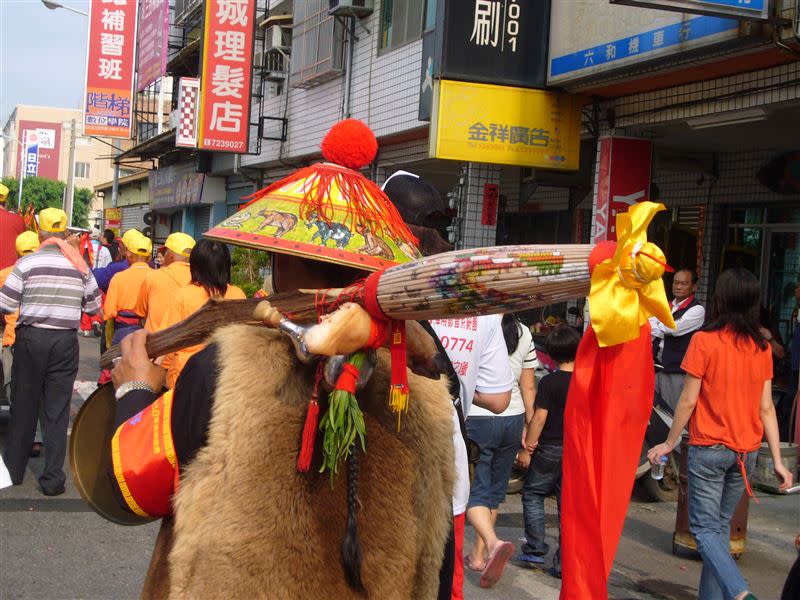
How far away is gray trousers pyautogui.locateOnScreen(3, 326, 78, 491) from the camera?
7.25 m

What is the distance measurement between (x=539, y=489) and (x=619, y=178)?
13.9ft

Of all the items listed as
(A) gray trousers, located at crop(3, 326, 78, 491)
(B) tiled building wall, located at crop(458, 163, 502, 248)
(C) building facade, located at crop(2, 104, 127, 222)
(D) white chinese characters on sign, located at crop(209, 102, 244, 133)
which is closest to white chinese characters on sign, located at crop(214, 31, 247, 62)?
(D) white chinese characters on sign, located at crop(209, 102, 244, 133)

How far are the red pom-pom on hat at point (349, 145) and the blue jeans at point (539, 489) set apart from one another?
4243mm

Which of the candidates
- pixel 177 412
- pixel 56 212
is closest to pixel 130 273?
pixel 56 212

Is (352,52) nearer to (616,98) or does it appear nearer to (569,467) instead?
(616,98)

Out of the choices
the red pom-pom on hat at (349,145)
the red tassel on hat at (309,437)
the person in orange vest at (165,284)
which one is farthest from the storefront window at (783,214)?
the red tassel on hat at (309,437)

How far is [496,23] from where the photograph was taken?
964 cm

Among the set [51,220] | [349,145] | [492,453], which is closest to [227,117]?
[51,220]

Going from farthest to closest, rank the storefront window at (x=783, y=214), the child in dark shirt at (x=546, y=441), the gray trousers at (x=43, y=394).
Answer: the storefront window at (x=783, y=214) → the gray trousers at (x=43, y=394) → the child in dark shirt at (x=546, y=441)

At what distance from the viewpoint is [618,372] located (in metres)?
1.72

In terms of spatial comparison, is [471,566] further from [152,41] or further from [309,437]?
[152,41]

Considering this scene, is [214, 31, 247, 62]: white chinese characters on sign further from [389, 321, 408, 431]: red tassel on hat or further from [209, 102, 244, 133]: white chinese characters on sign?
[389, 321, 408, 431]: red tassel on hat

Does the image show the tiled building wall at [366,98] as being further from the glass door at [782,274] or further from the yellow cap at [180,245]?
the yellow cap at [180,245]

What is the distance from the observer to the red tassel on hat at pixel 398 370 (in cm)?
202
